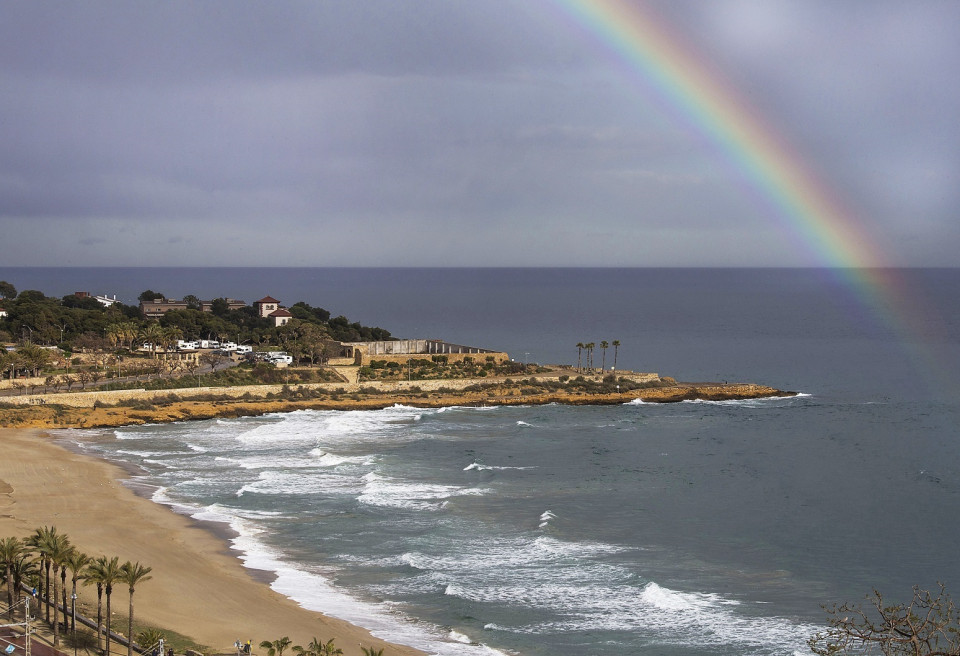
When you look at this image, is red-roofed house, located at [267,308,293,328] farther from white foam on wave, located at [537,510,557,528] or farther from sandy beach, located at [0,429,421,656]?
white foam on wave, located at [537,510,557,528]

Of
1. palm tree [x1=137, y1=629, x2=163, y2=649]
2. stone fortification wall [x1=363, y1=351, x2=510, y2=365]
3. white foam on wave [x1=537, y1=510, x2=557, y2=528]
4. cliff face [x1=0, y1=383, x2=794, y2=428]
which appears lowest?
palm tree [x1=137, y1=629, x2=163, y2=649]

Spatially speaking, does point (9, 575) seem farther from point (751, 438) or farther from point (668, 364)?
point (668, 364)

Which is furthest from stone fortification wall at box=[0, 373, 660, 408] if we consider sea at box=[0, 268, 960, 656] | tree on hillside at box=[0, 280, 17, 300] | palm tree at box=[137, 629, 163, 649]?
tree on hillside at box=[0, 280, 17, 300]

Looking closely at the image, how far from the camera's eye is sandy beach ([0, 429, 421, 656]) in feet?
88.0

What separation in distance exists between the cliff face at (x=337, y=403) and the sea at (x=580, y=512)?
189 centimetres

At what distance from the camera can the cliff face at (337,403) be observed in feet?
197

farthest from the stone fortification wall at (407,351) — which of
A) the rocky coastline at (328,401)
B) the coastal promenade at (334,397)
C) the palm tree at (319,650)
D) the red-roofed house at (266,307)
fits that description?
the palm tree at (319,650)

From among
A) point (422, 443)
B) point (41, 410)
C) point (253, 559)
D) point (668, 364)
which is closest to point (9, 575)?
point (253, 559)

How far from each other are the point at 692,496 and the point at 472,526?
12764mm

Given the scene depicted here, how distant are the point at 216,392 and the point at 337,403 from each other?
8630 mm

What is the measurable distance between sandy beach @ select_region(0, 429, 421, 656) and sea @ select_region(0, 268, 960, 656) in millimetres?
853

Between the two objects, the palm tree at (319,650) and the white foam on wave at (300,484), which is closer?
the palm tree at (319,650)

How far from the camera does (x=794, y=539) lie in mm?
37375

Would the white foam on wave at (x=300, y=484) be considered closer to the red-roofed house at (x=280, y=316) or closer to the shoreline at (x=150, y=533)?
the shoreline at (x=150, y=533)
